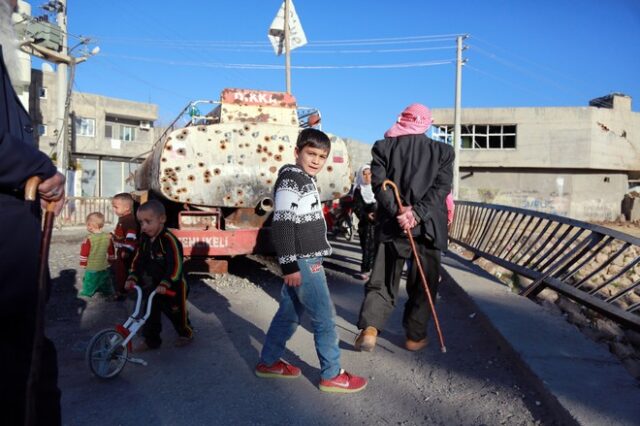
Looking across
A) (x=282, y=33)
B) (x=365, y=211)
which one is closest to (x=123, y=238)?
(x=365, y=211)

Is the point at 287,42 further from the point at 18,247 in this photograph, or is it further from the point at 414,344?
the point at 18,247

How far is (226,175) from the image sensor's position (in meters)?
6.12

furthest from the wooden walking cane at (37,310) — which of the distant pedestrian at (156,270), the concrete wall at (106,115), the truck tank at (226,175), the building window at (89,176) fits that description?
the concrete wall at (106,115)

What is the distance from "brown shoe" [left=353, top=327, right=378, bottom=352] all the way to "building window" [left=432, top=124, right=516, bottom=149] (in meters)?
35.3

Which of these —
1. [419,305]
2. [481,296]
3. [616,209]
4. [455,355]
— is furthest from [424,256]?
[616,209]

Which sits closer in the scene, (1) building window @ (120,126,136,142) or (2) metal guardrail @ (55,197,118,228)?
(2) metal guardrail @ (55,197,118,228)

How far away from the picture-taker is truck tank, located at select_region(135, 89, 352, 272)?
5.90 meters

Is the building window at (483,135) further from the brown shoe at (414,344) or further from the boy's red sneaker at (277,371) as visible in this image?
the boy's red sneaker at (277,371)

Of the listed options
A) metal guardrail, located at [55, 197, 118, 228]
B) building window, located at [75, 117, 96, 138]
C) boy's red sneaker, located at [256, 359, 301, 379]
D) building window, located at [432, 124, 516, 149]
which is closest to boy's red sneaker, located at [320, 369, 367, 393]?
boy's red sneaker, located at [256, 359, 301, 379]

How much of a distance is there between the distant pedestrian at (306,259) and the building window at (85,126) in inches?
1498

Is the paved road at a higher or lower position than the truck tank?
lower

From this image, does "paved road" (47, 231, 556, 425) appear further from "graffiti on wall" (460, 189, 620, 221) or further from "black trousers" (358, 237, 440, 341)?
"graffiti on wall" (460, 189, 620, 221)

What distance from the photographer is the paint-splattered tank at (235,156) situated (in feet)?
19.3

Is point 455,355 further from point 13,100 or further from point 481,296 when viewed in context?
point 13,100
